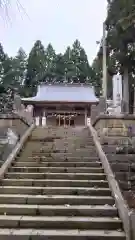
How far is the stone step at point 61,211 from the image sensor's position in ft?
18.3

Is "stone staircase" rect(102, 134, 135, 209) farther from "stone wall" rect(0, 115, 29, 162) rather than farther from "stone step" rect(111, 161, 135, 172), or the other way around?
"stone wall" rect(0, 115, 29, 162)

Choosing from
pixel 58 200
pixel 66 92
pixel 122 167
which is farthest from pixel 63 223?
pixel 66 92

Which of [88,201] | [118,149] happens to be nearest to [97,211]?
[88,201]

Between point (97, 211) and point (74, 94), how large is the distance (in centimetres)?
2499

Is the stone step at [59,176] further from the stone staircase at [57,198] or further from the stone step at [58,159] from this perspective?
the stone step at [58,159]

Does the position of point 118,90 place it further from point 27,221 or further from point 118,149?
point 27,221

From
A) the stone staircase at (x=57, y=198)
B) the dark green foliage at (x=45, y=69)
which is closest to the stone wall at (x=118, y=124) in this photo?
the stone staircase at (x=57, y=198)

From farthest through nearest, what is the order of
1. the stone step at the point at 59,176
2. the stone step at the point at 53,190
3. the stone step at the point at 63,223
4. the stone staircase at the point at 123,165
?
the stone step at the point at 59,176
the stone step at the point at 53,190
the stone staircase at the point at 123,165
the stone step at the point at 63,223

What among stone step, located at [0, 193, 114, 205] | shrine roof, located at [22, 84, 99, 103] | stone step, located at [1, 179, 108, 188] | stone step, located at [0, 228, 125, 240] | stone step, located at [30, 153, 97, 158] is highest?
shrine roof, located at [22, 84, 99, 103]

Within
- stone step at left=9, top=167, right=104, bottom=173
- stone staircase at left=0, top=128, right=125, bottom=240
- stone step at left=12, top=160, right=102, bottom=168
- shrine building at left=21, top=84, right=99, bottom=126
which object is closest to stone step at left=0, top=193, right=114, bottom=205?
stone staircase at left=0, top=128, right=125, bottom=240

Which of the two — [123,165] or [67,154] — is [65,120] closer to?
[67,154]

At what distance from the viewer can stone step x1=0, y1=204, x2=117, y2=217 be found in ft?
18.3

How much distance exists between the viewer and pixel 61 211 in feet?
18.5

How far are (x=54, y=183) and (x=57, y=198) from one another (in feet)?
2.67
